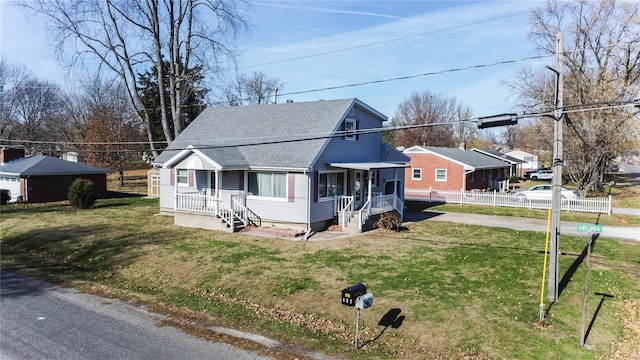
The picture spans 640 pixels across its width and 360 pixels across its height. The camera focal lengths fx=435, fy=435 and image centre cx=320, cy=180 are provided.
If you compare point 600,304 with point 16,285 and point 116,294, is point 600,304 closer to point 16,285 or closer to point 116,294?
point 116,294

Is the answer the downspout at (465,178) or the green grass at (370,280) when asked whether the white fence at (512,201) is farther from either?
the green grass at (370,280)

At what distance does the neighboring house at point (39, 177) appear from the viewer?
102 feet

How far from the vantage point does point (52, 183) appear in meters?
32.4

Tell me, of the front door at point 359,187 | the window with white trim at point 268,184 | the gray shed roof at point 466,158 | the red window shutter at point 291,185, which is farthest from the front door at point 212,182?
the gray shed roof at point 466,158

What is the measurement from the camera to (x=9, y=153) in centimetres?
3422

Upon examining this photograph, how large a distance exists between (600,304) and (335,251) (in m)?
8.32

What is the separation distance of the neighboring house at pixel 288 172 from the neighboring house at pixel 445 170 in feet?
51.5

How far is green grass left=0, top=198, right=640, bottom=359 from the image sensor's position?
939 cm

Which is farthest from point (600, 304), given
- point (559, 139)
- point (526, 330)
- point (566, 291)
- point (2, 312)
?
point (2, 312)

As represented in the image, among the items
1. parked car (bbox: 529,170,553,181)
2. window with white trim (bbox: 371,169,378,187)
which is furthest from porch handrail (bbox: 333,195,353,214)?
parked car (bbox: 529,170,553,181)

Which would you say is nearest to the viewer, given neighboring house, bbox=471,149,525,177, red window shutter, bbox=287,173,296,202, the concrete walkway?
red window shutter, bbox=287,173,296,202

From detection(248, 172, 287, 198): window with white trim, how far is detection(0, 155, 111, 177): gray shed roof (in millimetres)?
19683

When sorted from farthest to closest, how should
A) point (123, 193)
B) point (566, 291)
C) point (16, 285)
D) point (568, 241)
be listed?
point (123, 193) < point (568, 241) < point (16, 285) < point (566, 291)

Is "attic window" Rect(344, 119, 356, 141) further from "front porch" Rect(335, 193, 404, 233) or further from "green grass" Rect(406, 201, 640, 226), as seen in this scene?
"green grass" Rect(406, 201, 640, 226)
